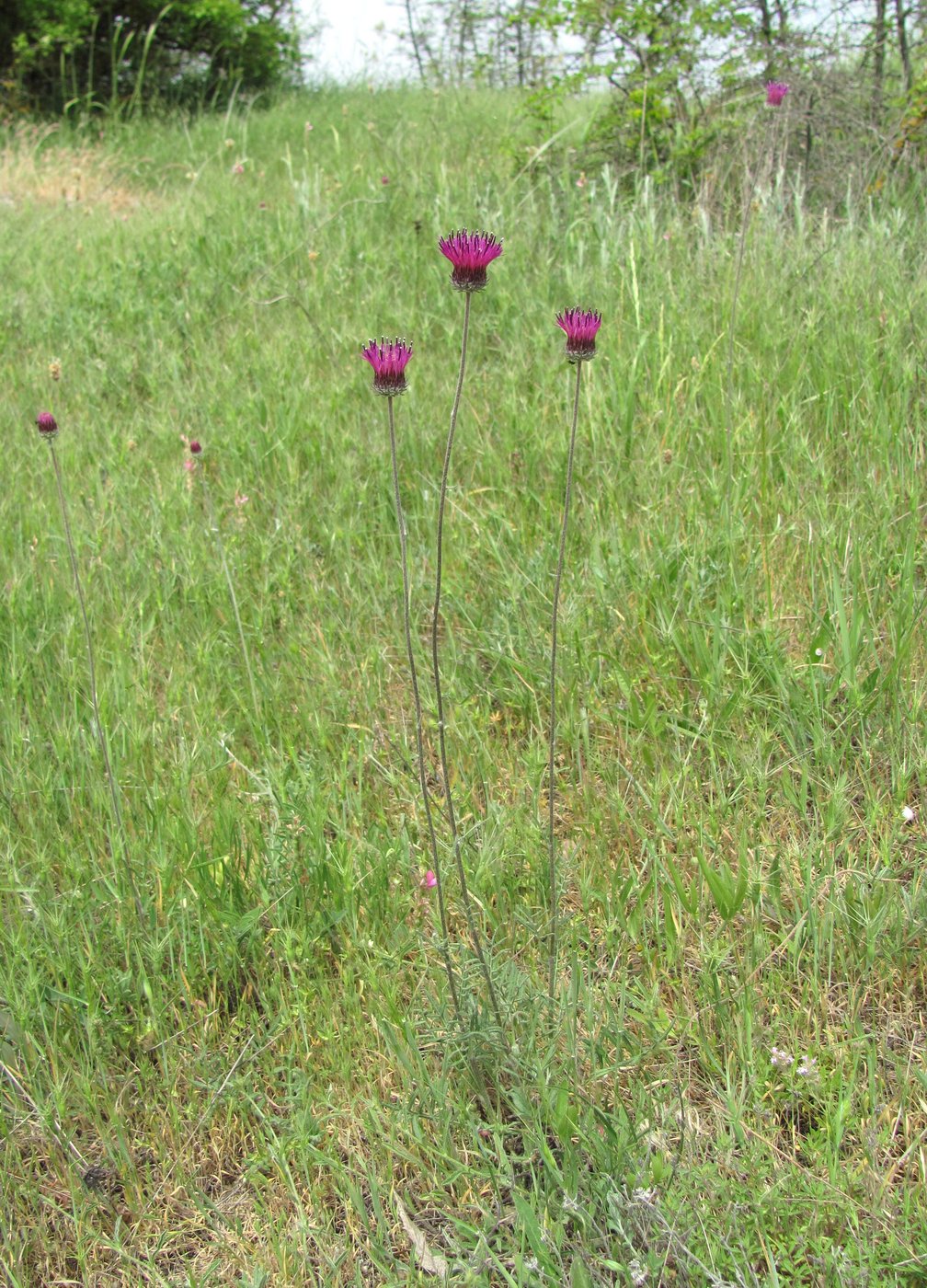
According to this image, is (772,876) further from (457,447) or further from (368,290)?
(368,290)

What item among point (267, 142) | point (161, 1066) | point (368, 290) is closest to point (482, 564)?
point (161, 1066)

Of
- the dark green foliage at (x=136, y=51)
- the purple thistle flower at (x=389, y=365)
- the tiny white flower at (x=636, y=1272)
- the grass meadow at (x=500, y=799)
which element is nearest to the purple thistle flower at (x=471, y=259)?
the purple thistle flower at (x=389, y=365)

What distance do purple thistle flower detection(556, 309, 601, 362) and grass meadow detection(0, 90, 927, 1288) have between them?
82cm

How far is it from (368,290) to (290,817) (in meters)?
2.82

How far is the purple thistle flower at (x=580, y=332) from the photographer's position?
137cm

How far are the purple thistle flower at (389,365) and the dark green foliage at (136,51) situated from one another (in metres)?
7.71

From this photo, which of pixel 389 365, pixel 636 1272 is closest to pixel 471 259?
pixel 389 365

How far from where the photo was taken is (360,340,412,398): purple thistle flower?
4.29ft

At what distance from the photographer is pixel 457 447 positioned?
3.12 metres

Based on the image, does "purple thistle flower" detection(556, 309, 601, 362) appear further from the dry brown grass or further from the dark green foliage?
the dark green foliage

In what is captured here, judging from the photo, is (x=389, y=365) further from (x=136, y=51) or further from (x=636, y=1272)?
(x=136, y=51)

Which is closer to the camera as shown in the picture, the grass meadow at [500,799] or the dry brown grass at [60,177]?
the grass meadow at [500,799]

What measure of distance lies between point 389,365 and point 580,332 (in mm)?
269

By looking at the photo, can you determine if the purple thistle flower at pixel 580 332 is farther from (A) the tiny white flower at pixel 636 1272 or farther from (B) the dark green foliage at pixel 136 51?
(B) the dark green foliage at pixel 136 51
